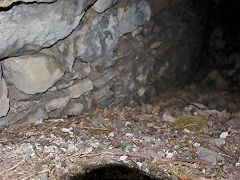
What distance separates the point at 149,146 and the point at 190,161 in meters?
0.30

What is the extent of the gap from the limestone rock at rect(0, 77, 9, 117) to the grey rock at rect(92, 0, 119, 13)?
0.88 metres

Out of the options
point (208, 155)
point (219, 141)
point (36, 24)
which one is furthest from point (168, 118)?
point (36, 24)

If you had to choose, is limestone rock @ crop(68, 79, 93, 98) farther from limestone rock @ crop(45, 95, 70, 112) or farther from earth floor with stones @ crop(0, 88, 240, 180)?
earth floor with stones @ crop(0, 88, 240, 180)

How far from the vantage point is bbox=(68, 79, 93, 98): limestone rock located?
7.43ft

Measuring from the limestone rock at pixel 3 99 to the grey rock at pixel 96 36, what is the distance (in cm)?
60

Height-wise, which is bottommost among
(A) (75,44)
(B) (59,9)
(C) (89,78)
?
(C) (89,78)

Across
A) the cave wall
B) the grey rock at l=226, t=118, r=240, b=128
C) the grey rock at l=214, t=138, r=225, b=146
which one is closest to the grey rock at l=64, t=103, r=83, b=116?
the cave wall

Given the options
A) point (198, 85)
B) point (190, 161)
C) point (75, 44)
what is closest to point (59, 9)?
point (75, 44)

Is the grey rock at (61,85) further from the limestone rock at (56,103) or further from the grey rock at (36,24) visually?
the grey rock at (36,24)

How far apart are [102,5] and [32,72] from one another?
2.44ft

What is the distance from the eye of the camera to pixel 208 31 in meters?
4.08

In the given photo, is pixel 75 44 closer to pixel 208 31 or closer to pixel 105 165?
pixel 105 165

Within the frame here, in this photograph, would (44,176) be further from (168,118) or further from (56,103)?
(168,118)

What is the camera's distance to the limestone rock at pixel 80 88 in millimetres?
2266
